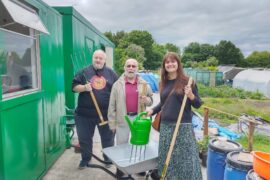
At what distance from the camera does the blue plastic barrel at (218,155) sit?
10.6 feet

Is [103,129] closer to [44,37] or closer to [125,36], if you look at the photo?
[44,37]

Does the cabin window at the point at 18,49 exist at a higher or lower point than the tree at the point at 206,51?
lower

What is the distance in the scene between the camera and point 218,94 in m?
20.8

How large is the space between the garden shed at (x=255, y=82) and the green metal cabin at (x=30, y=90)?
23954mm

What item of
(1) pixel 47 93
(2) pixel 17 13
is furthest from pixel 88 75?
(2) pixel 17 13

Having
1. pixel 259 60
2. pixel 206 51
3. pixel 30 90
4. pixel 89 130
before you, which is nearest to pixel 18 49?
pixel 30 90

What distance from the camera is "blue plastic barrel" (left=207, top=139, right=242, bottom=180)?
324 centimetres

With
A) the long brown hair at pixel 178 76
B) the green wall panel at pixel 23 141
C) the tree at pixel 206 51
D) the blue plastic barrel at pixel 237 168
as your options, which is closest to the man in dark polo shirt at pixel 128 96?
the long brown hair at pixel 178 76

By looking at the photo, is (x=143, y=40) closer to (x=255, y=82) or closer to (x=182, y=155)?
(x=255, y=82)

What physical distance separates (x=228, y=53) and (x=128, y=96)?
70123mm

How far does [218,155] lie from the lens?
129 inches

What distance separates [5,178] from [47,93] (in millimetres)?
1615

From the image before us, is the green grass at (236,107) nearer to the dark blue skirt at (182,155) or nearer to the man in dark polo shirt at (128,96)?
the man in dark polo shirt at (128,96)

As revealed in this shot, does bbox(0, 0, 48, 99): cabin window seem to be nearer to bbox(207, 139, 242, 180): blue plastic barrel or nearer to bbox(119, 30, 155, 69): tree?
bbox(207, 139, 242, 180): blue plastic barrel
